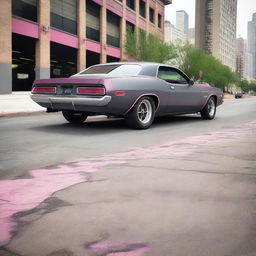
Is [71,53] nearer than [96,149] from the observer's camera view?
No

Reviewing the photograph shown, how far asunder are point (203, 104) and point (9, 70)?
1562cm

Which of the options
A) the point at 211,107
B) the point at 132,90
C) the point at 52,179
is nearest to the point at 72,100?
the point at 132,90

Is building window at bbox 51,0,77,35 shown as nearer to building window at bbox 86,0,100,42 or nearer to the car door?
building window at bbox 86,0,100,42

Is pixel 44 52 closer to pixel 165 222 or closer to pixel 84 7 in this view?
pixel 84 7

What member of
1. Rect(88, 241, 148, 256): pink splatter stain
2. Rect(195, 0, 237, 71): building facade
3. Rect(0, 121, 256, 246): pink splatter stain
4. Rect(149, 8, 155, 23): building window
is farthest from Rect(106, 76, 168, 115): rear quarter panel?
Rect(195, 0, 237, 71): building facade

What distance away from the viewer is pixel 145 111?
7871 mm

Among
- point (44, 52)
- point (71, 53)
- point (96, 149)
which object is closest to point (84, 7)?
point (71, 53)

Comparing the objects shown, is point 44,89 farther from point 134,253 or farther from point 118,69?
point 134,253

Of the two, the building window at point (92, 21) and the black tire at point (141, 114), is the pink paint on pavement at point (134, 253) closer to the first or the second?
the black tire at point (141, 114)

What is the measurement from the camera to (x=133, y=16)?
130 feet

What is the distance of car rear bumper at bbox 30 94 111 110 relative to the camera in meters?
6.83

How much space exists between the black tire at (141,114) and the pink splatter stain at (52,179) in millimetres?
1594

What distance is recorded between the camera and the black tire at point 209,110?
1025 cm

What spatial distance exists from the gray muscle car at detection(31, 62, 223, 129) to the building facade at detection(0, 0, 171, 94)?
51.1 ft
